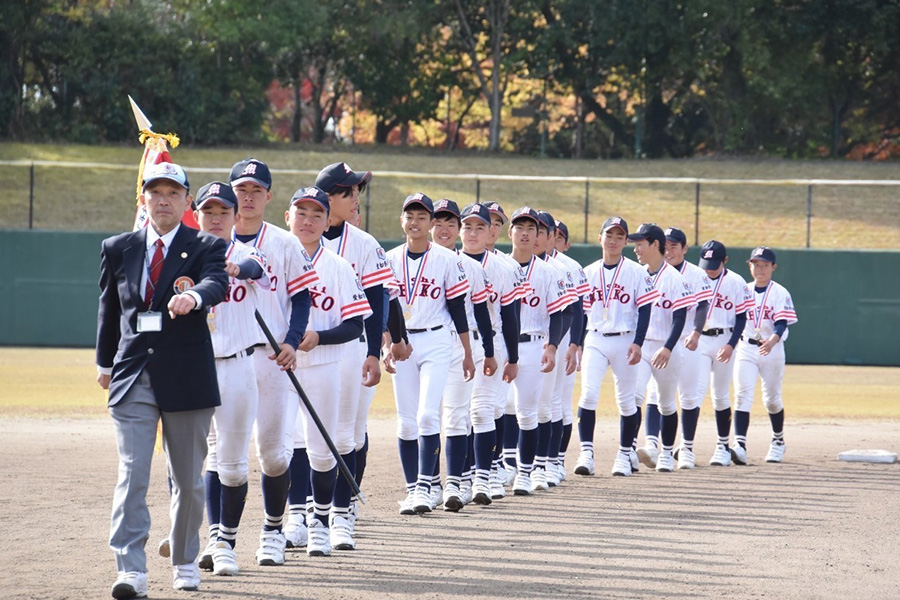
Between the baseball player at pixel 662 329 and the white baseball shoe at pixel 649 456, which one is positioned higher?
the baseball player at pixel 662 329

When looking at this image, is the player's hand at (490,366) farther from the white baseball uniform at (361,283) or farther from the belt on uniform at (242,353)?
the belt on uniform at (242,353)

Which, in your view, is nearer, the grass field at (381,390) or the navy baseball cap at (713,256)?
the navy baseball cap at (713,256)

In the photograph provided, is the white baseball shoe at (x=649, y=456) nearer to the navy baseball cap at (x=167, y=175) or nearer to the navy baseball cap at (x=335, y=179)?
the navy baseball cap at (x=335, y=179)

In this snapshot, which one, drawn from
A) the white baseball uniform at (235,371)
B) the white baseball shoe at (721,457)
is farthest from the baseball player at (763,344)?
the white baseball uniform at (235,371)

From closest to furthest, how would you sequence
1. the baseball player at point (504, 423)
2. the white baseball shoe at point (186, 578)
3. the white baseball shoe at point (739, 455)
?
the white baseball shoe at point (186, 578), the baseball player at point (504, 423), the white baseball shoe at point (739, 455)

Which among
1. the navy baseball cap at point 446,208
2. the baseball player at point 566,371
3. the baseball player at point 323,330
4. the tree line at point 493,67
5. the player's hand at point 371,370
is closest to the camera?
the baseball player at point 323,330

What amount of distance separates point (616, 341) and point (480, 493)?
2.47 metres

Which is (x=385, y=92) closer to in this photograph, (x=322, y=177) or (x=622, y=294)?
(x=622, y=294)

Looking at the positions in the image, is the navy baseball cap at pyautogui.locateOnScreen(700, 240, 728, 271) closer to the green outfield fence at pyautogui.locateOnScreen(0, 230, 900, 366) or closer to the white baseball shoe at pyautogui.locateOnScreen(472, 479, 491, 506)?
the white baseball shoe at pyautogui.locateOnScreen(472, 479, 491, 506)

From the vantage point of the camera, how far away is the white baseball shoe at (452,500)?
27.0ft

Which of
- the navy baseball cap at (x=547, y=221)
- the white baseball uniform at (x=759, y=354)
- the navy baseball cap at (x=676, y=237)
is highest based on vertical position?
the navy baseball cap at (x=547, y=221)

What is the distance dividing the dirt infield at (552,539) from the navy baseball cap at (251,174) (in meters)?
1.90

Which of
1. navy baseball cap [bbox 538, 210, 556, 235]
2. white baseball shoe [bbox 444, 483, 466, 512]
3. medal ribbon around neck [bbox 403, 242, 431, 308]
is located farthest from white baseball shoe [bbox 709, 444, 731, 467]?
medal ribbon around neck [bbox 403, 242, 431, 308]

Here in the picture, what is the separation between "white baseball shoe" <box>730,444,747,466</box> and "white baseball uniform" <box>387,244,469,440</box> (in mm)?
4541
